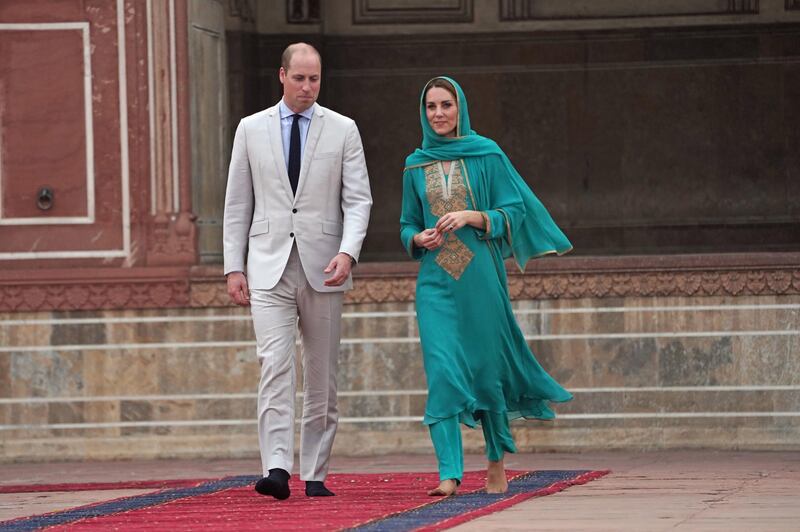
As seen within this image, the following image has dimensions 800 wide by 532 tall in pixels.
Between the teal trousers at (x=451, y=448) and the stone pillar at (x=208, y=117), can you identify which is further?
the stone pillar at (x=208, y=117)

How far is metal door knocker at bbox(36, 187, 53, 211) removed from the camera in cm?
1089

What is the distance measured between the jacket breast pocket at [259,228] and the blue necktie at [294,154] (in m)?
0.18

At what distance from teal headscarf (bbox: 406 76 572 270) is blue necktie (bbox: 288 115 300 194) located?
48cm

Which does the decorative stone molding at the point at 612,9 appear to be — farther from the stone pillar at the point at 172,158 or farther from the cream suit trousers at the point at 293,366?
the cream suit trousers at the point at 293,366

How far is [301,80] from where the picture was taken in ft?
24.2

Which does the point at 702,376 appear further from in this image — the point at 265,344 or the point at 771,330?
the point at 265,344

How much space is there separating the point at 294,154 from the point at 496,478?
5.15 ft

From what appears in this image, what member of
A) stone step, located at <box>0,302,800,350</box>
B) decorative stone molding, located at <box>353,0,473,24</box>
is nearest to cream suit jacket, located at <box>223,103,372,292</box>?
stone step, located at <box>0,302,800,350</box>

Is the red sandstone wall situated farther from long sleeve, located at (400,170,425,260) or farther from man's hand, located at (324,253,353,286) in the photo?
man's hand, located at (324,253,353,286)

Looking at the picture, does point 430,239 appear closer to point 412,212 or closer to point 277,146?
point 412,212

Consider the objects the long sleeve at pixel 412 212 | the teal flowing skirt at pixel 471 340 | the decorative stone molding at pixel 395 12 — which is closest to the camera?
the teal flowing skirt at pixel 471 340

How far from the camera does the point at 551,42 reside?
44.4ft

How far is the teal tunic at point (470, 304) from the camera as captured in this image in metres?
7.33

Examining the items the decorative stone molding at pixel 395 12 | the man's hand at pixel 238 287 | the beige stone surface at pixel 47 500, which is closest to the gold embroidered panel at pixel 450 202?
the man's hand at pixel 238 287
